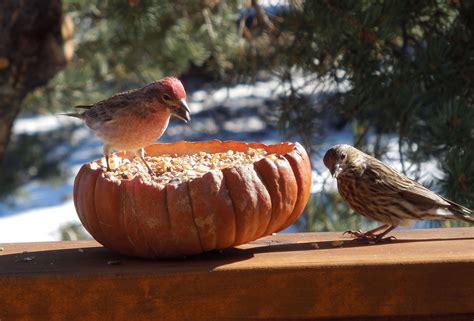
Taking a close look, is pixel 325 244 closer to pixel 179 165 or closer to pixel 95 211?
pixel 179 165

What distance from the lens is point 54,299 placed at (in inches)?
100

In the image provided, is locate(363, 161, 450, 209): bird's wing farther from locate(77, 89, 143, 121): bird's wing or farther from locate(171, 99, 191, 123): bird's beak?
locate(77, 89, 143, 121): bird's wing

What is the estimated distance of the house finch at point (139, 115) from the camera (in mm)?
3217

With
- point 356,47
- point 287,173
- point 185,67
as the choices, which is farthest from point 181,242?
point 185,67

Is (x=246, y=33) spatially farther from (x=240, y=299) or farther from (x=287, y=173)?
(x=240, y=299)

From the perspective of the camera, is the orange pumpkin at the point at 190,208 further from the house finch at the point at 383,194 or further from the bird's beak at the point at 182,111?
the house finch at the point at 383,194

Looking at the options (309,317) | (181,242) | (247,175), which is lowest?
(309,317)

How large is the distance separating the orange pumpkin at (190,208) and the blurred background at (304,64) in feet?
3.56

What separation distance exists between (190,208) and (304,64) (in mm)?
1864

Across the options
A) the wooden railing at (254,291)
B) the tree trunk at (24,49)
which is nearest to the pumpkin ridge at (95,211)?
the wooden railing at (254,291)

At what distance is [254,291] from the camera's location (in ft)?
8.41

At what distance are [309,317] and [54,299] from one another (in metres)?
0.73

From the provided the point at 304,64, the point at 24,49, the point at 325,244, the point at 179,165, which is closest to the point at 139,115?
the point at 179,165

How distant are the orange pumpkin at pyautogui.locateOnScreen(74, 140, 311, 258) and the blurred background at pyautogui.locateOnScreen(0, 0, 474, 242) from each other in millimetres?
1084
